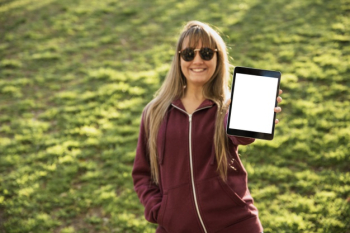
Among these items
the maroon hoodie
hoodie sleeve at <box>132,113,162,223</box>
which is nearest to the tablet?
the maroon hoodie

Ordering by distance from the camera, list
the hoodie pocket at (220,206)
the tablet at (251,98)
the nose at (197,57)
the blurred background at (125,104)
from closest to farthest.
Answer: the tablet at (251,98)
the hoodie pocket at (220,206)
the nose at (197,57)
the blurred background at (125,104)

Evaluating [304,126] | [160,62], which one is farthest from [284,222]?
[160,62]

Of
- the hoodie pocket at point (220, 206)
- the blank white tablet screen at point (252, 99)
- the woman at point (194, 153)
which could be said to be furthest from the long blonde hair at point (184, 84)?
the hoodie pocket at point (220, 206)

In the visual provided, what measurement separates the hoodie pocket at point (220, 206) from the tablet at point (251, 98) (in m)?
0.45

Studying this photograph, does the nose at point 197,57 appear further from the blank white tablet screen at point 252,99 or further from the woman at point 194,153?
the blank white tablet screen at point 252,99

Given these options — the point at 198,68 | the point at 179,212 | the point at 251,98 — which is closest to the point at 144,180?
the point at 179,212

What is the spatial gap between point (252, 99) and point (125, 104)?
458 centimetres

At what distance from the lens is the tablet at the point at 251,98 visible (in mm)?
2471

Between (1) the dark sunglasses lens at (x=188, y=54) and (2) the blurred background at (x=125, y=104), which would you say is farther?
(2) the blurred background at (x=125, y=104)

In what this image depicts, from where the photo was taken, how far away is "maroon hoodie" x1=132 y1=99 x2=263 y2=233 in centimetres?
260

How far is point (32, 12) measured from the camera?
10.3m

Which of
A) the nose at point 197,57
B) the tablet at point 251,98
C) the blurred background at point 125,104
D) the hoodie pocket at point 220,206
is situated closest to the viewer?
the tablet at point 251,98

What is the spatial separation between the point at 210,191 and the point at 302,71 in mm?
5461

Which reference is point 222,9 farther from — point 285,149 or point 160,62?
point 285,149
